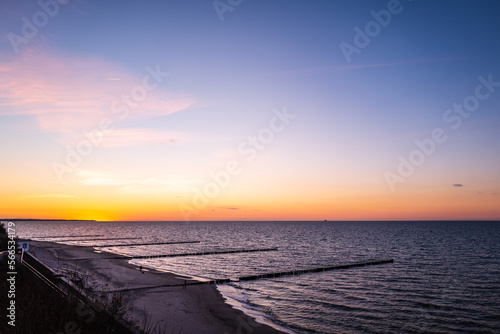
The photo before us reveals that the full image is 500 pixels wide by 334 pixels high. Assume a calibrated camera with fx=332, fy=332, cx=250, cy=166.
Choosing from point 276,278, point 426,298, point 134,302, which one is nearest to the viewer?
point 134,302

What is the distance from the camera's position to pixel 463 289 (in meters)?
32.6

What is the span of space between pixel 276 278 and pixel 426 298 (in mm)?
15883

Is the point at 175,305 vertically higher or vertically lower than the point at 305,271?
higher

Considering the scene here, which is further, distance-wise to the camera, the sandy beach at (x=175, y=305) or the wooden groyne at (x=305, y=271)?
the wooden groyne at (x=305, y=271)

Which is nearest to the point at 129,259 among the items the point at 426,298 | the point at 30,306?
the point at 426,298

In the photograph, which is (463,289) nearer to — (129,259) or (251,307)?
(251,307)

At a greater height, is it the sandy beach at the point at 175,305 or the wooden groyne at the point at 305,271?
the sandy beach at the point at 175,305

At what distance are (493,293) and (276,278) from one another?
2113 centimetres

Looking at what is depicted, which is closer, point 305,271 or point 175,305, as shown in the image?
point 175,305

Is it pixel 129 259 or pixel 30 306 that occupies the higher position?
pixel 30 306

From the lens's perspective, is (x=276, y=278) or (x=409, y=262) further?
(x=409, y=262)

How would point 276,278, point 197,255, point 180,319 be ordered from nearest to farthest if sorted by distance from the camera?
point 180,319 → point 276,278 → point 197,255

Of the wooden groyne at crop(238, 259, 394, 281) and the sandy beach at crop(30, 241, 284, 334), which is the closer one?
the sandy beach at crop(30, 241, 284, 334)

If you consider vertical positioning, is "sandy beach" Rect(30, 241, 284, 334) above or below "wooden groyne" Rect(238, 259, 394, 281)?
above
